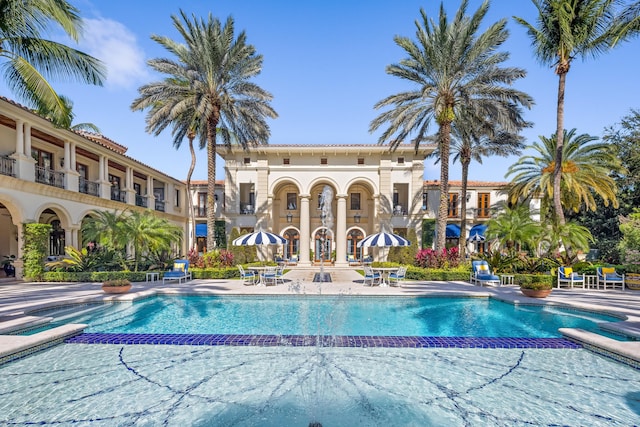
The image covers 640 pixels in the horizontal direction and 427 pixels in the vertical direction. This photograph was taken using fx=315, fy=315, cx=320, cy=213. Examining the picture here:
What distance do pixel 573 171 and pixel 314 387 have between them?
26751 mm

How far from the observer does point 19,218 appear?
51.4ft

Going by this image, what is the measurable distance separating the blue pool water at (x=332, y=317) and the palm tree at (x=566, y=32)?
9597mm

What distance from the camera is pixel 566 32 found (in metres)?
15.5

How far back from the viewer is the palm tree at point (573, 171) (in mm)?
22203

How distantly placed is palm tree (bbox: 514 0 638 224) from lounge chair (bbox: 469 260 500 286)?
16.4 feet

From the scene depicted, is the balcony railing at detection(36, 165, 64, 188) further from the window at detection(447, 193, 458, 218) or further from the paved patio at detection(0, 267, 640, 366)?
the window at detection(447, 193, 458, 218)

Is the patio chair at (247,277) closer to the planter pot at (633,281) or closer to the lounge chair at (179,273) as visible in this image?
the lounge chair at (179,273)

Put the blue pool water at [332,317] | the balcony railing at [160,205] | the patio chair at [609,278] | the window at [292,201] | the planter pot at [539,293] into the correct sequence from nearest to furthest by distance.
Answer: the blue pool water at [332,317] < the planter pot at [539,293] < the patio chair at [609,278] < the balcony railing at [160,205] < the window at [292,201]

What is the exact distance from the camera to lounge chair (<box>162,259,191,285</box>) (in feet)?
51.6

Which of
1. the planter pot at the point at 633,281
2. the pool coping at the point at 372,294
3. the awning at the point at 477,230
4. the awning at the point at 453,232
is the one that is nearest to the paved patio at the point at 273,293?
the pool coping at the point at 372,294

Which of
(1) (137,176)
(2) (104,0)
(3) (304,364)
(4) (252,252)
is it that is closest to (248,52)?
(2) (104,0)

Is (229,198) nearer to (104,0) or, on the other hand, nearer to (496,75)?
(104,0)

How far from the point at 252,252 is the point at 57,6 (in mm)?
17563

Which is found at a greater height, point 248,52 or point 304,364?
point 248,52
